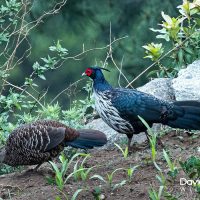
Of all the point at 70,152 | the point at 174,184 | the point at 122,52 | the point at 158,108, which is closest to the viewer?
the point at 174,184

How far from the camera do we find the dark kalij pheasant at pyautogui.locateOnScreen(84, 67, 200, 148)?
28.6ft

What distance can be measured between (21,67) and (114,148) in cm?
634

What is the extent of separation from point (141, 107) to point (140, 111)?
41 millimetres

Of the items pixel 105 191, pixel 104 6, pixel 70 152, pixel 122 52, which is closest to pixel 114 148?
pixel 70 152

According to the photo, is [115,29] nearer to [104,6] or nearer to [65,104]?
[104,6]

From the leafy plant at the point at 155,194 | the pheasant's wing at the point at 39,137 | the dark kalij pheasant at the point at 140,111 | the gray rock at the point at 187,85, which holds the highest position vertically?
the pheasant's wing at the point at 39,137

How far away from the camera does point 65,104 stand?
15.2 meters

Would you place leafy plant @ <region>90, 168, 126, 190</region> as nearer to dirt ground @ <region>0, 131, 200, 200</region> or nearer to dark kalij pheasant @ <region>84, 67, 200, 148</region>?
dirt ground @ <region>0, 131, 200, 200</region>

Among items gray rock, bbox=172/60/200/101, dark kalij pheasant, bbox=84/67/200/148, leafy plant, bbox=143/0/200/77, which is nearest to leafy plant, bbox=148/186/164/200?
dark kalij pheasant, bbox=84/67/200/148

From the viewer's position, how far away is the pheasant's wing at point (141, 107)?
8.73 metres

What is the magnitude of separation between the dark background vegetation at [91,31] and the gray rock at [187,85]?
5.01 m

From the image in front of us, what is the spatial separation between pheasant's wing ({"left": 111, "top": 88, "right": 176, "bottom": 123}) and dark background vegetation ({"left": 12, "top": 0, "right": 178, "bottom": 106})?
5.98m

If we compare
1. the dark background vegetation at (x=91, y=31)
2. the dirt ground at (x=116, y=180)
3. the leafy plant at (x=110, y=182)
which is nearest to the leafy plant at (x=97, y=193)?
the dirt ground at (x=116, y=180)

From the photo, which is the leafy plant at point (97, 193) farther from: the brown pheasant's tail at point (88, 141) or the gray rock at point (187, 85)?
the gray rock at point (187, 85)
